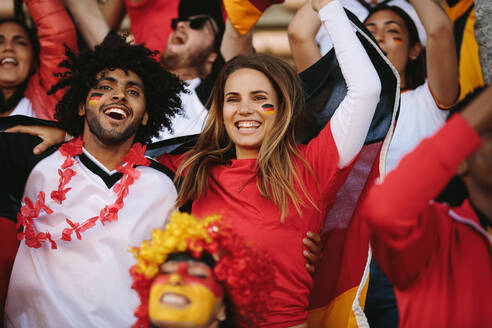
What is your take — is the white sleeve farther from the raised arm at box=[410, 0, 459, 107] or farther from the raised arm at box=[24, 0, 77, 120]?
the raised arm at box=[24, 0, 77, 120]

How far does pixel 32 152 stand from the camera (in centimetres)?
285

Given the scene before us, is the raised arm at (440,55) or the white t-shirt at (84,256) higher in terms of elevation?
the raised arm at (440,55)

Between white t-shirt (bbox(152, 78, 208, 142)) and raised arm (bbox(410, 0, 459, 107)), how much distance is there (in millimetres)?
1376

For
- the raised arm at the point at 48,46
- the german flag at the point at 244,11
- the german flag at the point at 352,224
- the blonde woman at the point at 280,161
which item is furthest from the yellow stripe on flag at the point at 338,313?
the raised arm at the point at 48,46

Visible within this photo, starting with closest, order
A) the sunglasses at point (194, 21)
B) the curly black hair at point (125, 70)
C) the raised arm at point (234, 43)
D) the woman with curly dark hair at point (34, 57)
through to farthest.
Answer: the curly black hair at point (125, 70)
the raised arm at point (234, 43)
the woman with curly dark hair at point (34, 57)
the sunglasses at point (194, 21)

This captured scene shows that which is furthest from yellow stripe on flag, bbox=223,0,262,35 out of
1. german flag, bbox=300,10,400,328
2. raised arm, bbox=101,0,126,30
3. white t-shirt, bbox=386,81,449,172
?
raised arm, bbox=101,0,126,30

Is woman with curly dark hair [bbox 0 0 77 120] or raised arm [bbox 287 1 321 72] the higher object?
woman with curly dark hair [bbox 0 0 77 120]

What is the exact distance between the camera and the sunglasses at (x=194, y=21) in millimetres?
4211

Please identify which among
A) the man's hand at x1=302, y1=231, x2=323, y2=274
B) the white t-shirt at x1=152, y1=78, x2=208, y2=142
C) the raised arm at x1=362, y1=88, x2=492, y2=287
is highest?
the white t-shirt at x1=152, y1=78, x2=208, y2=142

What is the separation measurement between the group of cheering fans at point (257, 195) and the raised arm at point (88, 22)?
90 centimetres

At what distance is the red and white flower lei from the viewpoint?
2.59 meters

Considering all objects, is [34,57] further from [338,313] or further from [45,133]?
[338,313]

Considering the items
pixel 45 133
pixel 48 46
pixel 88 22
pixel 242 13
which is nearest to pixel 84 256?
pixel 45 133

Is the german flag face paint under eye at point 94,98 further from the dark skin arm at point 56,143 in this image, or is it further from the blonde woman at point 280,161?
the blonde woman at point 280,161
